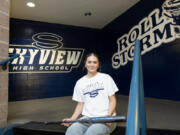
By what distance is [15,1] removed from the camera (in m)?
3.89

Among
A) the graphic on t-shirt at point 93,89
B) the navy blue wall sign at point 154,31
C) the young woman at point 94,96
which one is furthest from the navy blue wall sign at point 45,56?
the graphic on t-shirt at point 93,89

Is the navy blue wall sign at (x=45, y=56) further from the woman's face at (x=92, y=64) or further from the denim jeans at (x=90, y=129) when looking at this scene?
the denim jeans at (x=90, y=129)

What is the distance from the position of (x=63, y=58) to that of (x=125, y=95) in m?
2.66

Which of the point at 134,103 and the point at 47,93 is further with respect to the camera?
the point at 47,93

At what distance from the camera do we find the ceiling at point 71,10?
4.05m

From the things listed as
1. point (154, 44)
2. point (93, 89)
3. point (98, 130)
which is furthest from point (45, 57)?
point (98, 130)

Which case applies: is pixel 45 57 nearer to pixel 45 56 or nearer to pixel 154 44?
pixel 45 56

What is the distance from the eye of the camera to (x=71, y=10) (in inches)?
176

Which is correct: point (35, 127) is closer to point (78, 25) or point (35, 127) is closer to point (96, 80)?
point (96, 80)

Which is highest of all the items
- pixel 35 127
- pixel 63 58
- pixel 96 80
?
pixel 63 58

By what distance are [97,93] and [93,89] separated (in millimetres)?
62

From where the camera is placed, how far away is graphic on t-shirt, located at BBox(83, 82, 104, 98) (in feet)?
4.92

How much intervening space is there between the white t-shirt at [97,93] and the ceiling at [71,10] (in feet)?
Result: 10.3

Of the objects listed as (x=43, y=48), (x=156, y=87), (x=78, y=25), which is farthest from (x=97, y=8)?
(x=156, y=87)
